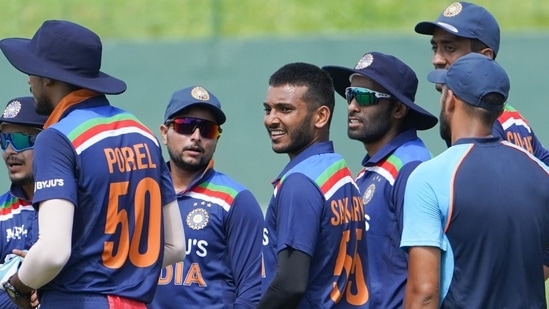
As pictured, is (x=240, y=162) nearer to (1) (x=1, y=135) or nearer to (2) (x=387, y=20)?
(2) (x=387, y=20)

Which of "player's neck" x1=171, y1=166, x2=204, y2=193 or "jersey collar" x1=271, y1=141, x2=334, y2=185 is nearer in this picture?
"jersey collar" x1=271, y1=141, x2=334, y2=185

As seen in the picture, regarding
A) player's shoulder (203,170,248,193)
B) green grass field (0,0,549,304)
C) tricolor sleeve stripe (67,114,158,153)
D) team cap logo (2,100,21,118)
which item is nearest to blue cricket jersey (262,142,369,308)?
tricolor sleeve stripe (67,114,158,153)

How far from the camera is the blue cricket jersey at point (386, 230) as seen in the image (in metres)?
5.72

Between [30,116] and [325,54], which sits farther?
[325,54]

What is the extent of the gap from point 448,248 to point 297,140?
1.18m

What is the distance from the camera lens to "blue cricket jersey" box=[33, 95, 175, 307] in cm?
483

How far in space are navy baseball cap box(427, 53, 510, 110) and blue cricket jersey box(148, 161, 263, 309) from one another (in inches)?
75.5

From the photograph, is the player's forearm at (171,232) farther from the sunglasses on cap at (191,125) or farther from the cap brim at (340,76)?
the cap brim at (340,76)

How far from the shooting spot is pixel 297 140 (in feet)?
18.3

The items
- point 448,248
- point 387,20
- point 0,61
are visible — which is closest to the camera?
point 448,248

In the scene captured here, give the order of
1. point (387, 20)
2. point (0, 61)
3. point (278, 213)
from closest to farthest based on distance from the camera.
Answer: point (278, 213) < point (0, 61) < point (387, 20)

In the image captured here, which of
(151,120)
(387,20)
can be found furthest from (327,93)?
(387,20)

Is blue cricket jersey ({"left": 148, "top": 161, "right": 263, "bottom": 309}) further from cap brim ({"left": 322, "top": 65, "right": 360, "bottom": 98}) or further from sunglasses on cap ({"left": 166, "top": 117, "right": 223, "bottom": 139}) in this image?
cap brim ({"left": 322, "top": 65, "right": 360, "bottom": 98})

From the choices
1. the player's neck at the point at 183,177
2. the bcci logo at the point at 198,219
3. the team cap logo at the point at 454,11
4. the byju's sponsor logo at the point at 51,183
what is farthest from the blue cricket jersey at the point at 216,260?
the byju's sponsor logo at the point at 51,183
